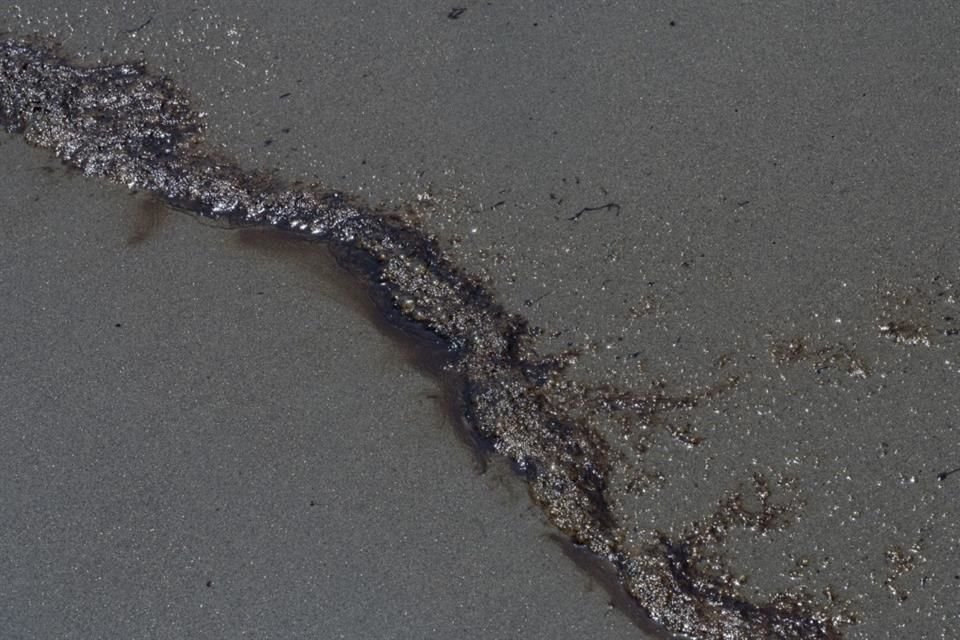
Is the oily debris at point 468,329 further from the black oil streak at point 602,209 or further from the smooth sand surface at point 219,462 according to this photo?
the black oil streak at point 602,209

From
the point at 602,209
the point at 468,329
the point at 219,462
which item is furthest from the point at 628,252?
the point at 219,462

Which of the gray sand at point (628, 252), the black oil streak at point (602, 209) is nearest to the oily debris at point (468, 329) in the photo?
the gray sand at point (628, 252)

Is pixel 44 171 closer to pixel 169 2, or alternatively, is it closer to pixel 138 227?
pixel 138 227

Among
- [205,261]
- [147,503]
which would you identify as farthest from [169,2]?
[147,503]

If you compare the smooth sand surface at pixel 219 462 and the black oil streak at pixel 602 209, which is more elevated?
the black oil streak at pixel 602 209

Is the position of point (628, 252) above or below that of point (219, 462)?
above

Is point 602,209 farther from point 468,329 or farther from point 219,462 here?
point 219,462
